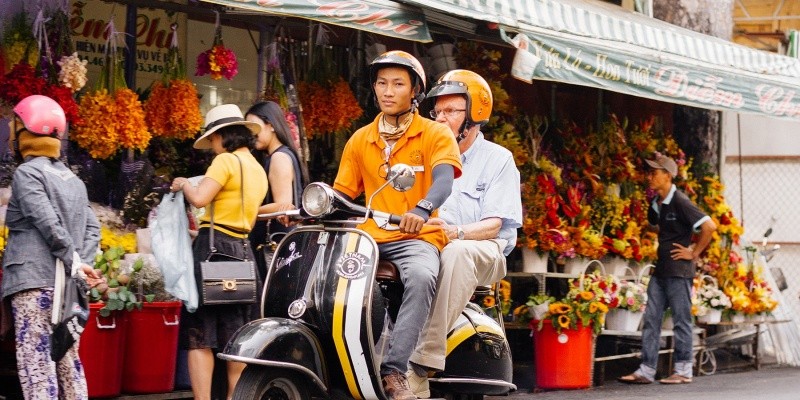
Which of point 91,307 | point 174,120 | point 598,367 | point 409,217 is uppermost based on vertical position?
point 174,120

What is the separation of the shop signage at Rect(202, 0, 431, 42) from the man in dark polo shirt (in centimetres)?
383

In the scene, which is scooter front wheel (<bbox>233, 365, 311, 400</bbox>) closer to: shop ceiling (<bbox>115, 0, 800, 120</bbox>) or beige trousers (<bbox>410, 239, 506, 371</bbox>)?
beige trousers (<bbox>410, 239, 506, 371</bbox>)

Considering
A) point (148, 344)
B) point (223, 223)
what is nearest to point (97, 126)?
point (223, 223)

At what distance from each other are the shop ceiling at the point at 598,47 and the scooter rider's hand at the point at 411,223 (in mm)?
2006

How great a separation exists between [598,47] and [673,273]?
2293mm

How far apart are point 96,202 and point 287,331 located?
3415mm

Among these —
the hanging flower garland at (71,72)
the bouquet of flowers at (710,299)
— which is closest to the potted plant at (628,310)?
the bouquet of flowers at (710,299)

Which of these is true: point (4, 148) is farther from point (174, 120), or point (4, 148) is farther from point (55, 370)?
point (55, 370)

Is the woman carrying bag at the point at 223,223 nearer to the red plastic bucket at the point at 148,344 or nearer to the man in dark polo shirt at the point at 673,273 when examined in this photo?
the red plastic bucket at the point at 148,344

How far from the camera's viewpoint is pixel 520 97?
1347cm

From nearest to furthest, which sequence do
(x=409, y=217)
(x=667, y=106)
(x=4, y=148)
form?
(x=409, y=217)
(x=4, y=148)
(x=667, y=106)

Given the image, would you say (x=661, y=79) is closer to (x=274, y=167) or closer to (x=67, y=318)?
(x=274, y=167)

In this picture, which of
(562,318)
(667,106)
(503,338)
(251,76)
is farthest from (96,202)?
(667,106)

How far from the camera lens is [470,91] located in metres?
7.52
